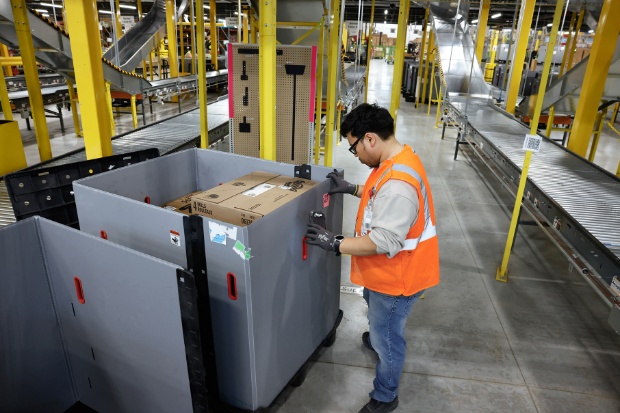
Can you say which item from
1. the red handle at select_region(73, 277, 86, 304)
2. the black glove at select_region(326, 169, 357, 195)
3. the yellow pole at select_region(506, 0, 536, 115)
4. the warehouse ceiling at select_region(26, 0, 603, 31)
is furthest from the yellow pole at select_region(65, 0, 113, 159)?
the yellow pole at select_region(506, 0, 536, 115)

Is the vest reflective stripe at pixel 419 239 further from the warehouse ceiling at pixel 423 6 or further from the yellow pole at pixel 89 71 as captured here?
the warehouse ceiling at pixel 423 6

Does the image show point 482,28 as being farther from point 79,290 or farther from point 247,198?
point 79,290

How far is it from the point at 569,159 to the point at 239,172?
4427 millimetres

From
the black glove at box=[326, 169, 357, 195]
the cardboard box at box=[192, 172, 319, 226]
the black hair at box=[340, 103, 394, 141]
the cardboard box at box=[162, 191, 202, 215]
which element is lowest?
the cardboard box at box=[162, 191, 202, 215]

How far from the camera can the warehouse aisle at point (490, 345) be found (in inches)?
106

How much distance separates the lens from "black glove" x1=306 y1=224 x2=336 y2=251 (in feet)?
6.90

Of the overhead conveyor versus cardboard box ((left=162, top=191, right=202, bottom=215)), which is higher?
cardboard box ((left=162, top=191, right=202, bottom=215))

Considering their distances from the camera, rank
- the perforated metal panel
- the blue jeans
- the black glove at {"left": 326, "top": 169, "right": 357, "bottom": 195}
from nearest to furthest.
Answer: the blue jeans
the black glove at {"left": 326, "top": 169, "right": 357, "bottom": 195}
the perforated metal panel

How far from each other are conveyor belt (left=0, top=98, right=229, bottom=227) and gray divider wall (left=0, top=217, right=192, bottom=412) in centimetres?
225

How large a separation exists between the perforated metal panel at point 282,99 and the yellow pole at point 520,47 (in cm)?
497

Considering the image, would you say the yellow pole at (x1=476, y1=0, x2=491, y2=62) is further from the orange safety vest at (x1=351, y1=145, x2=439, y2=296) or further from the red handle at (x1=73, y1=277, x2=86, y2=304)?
the red handle at (x1=73, y1=277, x2=86, y2=304)

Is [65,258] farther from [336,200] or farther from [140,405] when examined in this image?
[336,200]

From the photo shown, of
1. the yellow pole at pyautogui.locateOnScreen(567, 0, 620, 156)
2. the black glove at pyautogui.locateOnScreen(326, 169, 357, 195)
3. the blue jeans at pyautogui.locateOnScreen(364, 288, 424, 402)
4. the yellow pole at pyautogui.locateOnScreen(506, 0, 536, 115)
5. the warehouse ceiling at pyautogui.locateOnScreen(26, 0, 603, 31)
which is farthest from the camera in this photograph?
the warehouse ceiling at pyautogui.locateOnScreen(26, 0, 603, 31)

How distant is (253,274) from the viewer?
6.09ft
